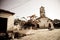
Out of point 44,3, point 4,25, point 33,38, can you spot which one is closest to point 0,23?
point 4,25

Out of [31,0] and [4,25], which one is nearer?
[4,25]

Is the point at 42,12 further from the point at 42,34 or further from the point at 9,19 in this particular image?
the point at 9,19

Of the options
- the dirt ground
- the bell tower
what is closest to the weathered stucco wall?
the dirt ground

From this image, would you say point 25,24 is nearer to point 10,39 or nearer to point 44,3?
point 10,39

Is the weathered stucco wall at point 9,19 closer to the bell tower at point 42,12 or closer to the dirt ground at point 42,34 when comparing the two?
the dirt ground at point 42,34

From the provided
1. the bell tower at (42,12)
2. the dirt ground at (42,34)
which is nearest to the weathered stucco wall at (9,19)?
the dirt ground at (42,34)

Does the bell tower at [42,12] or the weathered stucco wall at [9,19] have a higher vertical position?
the bell tower at [42,12]

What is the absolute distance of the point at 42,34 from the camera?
7.34ft

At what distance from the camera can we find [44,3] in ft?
8.60

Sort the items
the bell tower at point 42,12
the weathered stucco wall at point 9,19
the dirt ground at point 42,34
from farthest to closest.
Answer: the bell tower at point 42,12, the weathered stucco wall at point 9,19, the dirt ground at point 42,34

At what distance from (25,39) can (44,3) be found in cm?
113

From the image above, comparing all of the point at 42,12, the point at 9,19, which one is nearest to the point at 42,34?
the point at 42,12

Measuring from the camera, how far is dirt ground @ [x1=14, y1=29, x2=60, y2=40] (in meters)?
2.15

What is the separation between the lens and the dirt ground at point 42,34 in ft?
7.04
